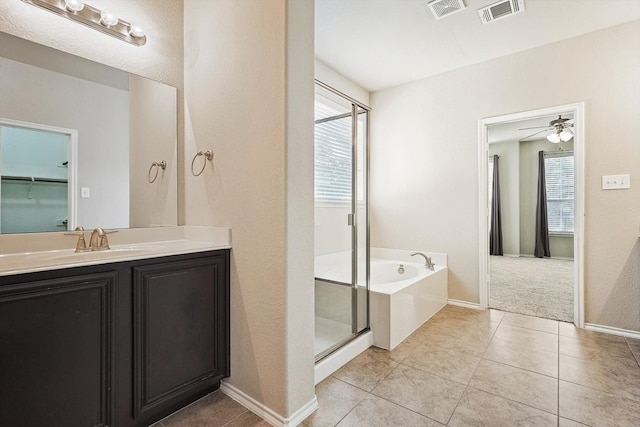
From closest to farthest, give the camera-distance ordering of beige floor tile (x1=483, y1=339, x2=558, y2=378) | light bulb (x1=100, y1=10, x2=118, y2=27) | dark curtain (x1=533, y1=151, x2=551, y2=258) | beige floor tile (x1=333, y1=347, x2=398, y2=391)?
light bulb (x1=100, y1=10, x2=118, y2=27) → beige floor tile (x1=333, y1=347, x2=398, y2=391) → beige floor tile (x1=483, y1=339, x2=558, y2=378) → dark curtain (x1=533, y1=151, x2=551, y2=258)

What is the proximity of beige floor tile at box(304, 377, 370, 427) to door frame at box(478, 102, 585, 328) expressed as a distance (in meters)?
2.01

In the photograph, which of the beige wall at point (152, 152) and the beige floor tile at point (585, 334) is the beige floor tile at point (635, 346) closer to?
the beige floor tile at point (585, 334)

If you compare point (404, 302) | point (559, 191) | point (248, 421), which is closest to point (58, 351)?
point (248, 421)

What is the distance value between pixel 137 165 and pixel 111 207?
301 mm

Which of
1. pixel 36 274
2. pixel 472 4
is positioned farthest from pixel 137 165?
pixel 472 4

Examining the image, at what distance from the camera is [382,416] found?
1488mm

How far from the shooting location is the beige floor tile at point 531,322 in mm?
2582

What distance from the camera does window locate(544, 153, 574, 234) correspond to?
235 inches

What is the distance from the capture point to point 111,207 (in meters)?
1.70

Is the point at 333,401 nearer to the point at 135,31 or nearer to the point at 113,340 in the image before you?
the point at 113,340

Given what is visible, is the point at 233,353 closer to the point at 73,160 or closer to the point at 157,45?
the point at 73,160

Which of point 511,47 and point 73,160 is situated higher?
point 511,47

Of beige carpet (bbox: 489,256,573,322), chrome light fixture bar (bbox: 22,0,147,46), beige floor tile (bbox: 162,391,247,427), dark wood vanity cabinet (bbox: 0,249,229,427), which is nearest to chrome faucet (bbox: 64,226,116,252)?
dark wood vanity cabinet (bbox: 0,249,229,427)

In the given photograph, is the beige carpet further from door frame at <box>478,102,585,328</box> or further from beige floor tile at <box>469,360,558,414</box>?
beige floor tile at <box>469,360,558,414</box>
